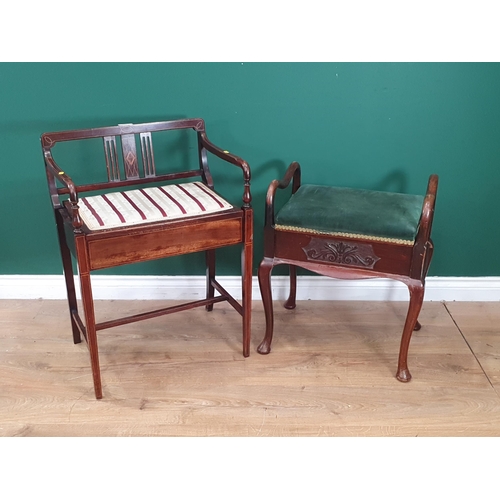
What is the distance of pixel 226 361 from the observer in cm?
234

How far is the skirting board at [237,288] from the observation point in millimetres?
2729

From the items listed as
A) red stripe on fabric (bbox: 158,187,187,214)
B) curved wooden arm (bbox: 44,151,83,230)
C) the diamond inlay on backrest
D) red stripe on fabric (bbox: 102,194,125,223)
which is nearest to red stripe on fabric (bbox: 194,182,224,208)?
red stripe on fabric (bbox: 158,187,187,214)

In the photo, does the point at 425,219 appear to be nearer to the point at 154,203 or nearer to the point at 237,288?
the point at 154,203

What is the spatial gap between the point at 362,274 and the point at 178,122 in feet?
2.88

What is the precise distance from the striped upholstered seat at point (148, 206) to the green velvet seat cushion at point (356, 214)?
0.87 feet

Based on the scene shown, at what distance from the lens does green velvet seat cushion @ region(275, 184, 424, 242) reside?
2.02 m

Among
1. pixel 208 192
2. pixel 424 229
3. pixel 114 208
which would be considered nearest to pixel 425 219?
pixel 424 229

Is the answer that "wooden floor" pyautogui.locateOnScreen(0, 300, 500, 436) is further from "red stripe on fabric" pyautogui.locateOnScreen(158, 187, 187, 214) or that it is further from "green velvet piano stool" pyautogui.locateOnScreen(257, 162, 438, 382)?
"red stripe on fabric" pyautogui.locateOnScreen(158, 187, 187, 214)

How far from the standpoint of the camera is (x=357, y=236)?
80.7 inches

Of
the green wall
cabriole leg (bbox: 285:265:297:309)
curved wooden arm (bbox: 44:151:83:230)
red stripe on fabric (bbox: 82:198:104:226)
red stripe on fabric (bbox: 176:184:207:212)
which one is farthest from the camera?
cabriole leg (bbox: 285:265:297:309)

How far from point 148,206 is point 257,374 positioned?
760 millimetres

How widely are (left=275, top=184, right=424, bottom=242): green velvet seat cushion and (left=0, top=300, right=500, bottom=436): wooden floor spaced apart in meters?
0.58
